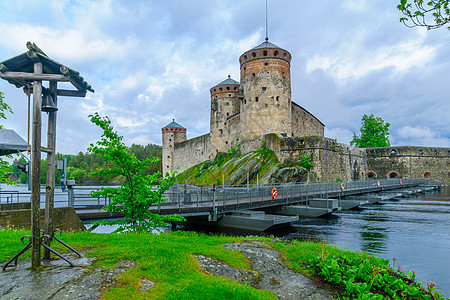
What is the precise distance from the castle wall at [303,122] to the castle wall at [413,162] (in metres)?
11.4

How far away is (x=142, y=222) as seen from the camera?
30.0 feet

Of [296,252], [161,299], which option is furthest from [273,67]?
[161,299]

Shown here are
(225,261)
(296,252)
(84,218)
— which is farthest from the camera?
(84,218)

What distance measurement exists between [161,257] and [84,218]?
729cm

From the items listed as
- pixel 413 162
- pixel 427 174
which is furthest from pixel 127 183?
pixel 427 174

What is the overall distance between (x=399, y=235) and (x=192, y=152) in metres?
48.0

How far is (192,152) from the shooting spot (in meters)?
59.5

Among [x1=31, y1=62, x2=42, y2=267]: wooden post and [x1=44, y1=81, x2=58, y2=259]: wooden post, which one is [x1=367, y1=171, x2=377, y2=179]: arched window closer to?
[x1=44, y1=81, x2=58, y2=259]: wooden post

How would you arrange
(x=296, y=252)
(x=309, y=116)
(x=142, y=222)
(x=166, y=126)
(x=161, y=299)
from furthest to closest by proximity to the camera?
(x=166, y=126)
(x=309, y=116)
(x=142, y=222)
(x=296, y=252)
(x=161, y=299)

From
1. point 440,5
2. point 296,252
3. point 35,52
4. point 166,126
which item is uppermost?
point 166,126

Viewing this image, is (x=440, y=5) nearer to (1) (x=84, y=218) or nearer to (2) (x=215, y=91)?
(1) (x=84, y=218)

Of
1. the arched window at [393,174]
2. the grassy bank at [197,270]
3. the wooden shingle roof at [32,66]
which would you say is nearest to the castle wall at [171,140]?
the arched window at [393,174]

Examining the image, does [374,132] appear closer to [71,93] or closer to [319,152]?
[319,152]

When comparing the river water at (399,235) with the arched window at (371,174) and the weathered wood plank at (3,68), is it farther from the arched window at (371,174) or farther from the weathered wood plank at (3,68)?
the arched window at (371,174)
